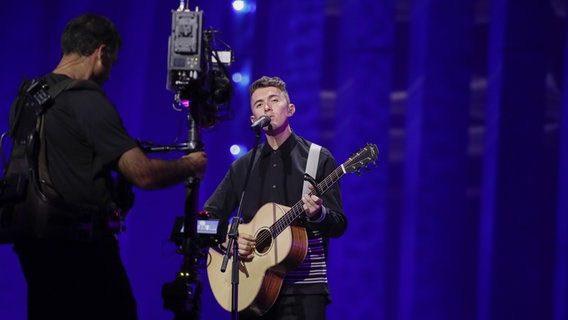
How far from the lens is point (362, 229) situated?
511 centimetres

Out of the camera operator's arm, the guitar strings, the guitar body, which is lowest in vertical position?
the guitar body

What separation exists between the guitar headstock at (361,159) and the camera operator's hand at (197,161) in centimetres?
106

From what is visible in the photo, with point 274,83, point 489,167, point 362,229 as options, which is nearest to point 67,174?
point 274,83

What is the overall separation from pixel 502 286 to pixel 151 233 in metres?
2.65

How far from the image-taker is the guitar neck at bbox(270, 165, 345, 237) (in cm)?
354

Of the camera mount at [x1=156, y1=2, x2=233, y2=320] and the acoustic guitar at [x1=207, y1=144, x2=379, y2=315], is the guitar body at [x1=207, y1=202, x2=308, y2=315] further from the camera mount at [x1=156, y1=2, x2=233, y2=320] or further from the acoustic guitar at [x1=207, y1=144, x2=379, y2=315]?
the camera mount at [x1=156, y1=2, x2=233, y2=320]

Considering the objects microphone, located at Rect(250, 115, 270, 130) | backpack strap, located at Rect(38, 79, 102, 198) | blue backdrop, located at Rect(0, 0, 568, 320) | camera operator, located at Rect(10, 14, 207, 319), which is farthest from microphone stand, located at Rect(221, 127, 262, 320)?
blue backdrop, located at Rect(0, 0, 568, 320)

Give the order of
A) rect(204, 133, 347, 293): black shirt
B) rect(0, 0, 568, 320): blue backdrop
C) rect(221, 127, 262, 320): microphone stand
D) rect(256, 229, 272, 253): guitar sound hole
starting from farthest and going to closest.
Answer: rect(0, 0, 568, 320): blue backdrop, rect(256, 229, 272, 253): guitar sound hole, rect(204, 133, 347, 293): black shirt, rect(221, 127, 262, 320): microphone stand

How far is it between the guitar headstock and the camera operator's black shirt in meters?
1.37

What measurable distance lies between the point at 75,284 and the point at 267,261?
1.22 metres

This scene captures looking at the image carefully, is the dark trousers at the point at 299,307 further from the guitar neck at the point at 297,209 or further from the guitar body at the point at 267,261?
the guitar neck at the point at 297,209

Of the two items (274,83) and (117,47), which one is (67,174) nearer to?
(117,47)

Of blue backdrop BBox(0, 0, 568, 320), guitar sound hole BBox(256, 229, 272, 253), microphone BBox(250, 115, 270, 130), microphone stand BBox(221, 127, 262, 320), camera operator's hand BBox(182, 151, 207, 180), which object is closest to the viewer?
camera operator's hand BBox(182, 151, 207, 180)

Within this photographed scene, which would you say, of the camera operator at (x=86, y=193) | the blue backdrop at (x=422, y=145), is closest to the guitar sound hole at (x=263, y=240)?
the camera operator at (x=86, y=193)
